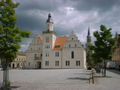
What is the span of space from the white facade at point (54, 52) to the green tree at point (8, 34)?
172 feet

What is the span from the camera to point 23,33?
13.9m

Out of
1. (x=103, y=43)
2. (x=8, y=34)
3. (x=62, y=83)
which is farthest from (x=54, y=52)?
(x=8, y=34)

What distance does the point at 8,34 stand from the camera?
13320 mm

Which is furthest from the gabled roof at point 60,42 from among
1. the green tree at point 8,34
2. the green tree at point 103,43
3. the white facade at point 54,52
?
the green tree at point 8,34

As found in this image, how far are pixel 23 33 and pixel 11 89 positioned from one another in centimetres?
422

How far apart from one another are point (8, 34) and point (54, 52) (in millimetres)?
54510

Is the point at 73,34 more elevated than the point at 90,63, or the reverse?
the point at 73,34

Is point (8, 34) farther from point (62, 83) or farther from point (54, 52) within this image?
point (54, 52)

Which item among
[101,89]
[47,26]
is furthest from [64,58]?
[101,89]

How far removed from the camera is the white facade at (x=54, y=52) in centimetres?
6562

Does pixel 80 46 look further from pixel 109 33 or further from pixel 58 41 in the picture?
pixel 109 33

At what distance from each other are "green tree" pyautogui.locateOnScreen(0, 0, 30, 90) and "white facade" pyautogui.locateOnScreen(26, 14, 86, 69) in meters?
52.6

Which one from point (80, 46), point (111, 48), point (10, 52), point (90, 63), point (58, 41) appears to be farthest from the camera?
point (90, 63)

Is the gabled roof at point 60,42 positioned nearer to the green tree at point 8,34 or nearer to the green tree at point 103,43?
the green tree at point 103,43
